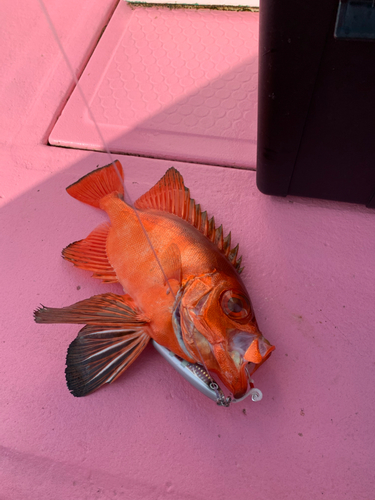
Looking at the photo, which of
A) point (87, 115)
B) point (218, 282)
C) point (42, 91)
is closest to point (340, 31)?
point (218, 282)

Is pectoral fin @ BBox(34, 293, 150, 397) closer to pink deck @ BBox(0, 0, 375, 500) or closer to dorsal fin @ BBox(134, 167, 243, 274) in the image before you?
pink deck @ BBox(0, 0, 375, 500)

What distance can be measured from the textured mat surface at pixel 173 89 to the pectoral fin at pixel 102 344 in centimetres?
64

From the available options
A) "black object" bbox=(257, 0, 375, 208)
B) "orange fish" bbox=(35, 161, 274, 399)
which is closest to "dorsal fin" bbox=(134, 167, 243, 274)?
"orange fish" bbox=(35, 161, 274, 399)

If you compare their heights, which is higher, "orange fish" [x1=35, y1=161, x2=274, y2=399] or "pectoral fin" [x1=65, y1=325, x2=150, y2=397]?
"orange fish" [x1=35, y1=161, x2=274, y2=399]

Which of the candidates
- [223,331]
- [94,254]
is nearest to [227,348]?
[223,331]

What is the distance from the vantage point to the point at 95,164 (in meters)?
1.40

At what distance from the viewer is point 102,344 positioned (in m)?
1.00

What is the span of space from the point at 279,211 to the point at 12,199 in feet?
2.93

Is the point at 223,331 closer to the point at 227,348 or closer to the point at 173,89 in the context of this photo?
the point at 227,348

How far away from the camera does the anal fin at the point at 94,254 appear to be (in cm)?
110

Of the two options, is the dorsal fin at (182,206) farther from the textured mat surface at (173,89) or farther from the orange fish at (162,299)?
the textured mat surface at (173,89)

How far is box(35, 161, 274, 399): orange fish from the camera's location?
85 cm

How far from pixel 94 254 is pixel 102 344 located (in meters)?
0.27

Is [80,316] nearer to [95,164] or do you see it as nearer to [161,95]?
[95,164]
